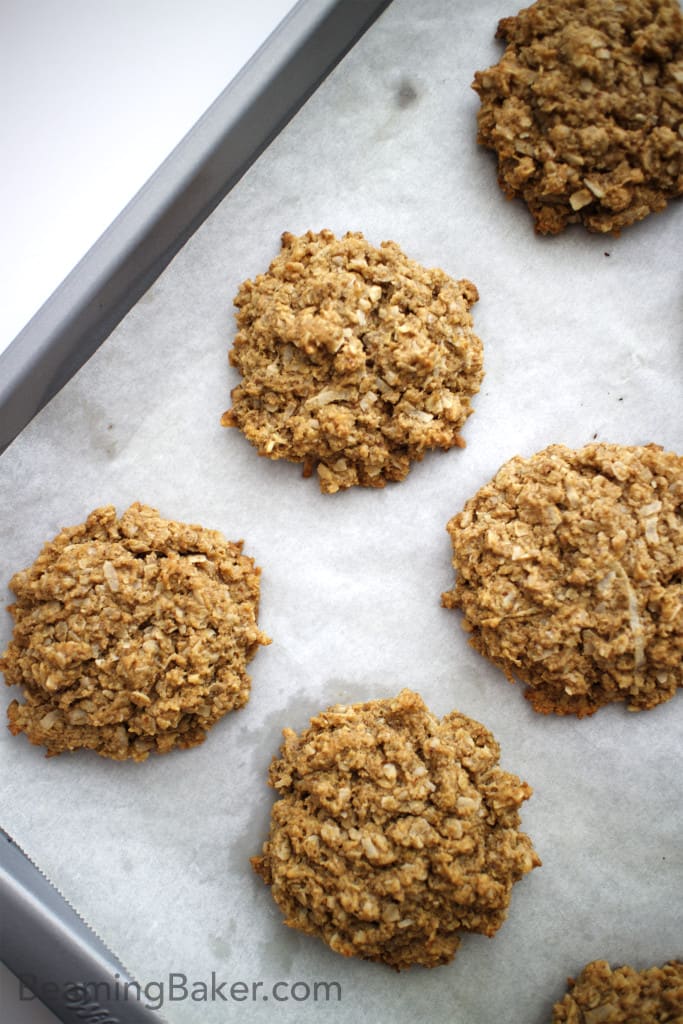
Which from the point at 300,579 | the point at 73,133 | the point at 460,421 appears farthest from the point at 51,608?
the point at 73,133

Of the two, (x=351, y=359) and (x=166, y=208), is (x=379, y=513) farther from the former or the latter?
(x=166, y=208)

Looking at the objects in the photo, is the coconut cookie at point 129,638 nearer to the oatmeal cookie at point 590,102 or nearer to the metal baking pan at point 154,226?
the metal baking pan at point 154,226

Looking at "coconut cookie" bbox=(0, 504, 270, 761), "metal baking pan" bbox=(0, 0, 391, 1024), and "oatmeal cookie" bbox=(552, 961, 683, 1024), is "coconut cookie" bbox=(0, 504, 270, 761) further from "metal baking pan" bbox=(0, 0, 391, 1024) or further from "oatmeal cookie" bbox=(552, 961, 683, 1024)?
"oatmeal cookie" bbox=(552, 961, 683, 1024)

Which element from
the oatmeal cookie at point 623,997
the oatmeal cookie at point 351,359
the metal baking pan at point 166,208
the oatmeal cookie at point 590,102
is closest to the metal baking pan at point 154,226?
the metal baking pan at point 166,208

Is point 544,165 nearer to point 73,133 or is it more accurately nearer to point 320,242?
point 320,242

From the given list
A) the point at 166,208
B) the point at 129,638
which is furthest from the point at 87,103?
the point at 129,638
